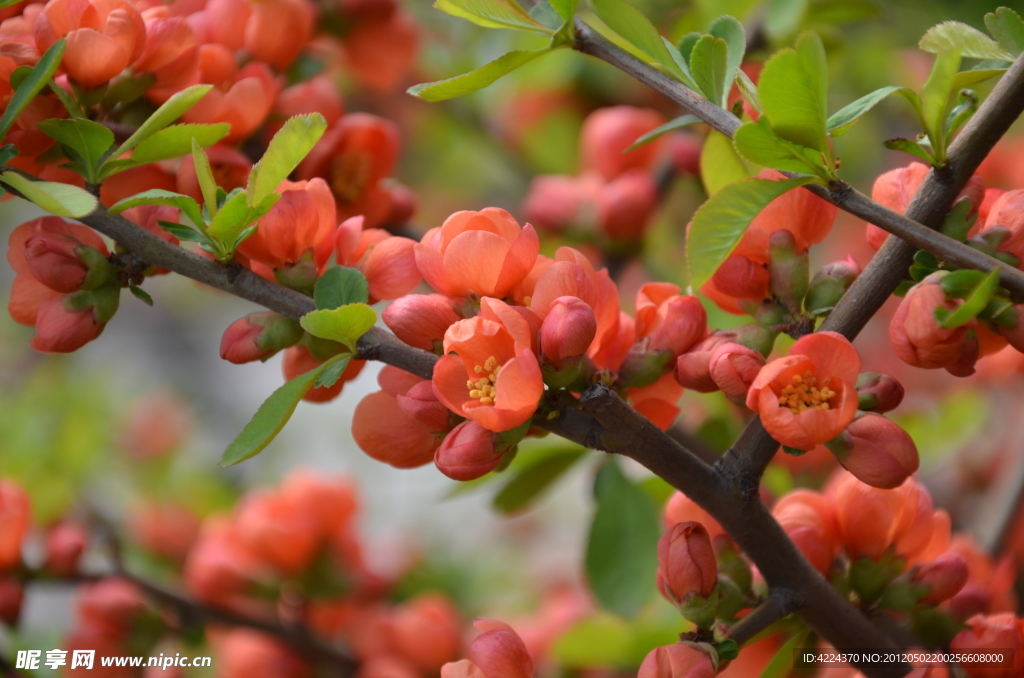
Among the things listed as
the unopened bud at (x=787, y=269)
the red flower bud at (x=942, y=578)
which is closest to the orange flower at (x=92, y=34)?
the unopened bud at (x=787, y=269)

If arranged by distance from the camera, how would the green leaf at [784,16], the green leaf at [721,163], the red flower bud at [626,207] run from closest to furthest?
the green leaf at [721,163] < the green leaf at [784,16] < the red flower bud at [626,207]

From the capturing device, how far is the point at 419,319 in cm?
50

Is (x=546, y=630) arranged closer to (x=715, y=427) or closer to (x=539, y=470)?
(x=539, y=470)

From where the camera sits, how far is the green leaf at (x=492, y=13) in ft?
1.68

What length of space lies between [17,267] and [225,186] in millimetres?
170

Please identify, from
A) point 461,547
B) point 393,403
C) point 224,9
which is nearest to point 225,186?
point 224,9

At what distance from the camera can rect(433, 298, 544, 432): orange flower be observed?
0.44m

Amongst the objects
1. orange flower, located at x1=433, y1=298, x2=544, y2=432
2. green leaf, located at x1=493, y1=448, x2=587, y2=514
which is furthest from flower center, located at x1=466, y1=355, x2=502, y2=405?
green leaf, located at x1=493, y1=448, x2=587, y2=514

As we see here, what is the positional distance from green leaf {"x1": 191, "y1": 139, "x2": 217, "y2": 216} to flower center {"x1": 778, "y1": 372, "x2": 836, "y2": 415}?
37 centimetres

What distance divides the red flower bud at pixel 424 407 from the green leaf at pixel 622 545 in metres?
0.38

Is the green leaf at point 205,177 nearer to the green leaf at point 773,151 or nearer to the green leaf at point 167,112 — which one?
the green leaf at point 167,112

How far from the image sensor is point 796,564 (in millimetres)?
541

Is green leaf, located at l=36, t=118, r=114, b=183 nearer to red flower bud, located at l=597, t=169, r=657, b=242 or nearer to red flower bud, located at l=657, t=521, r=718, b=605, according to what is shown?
red flower bud, located at l=657, t=521, r=718, b=605

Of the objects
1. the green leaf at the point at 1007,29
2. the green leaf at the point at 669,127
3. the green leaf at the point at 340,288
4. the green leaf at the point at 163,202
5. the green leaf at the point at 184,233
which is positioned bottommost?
the green leaf at the point at 340,288
